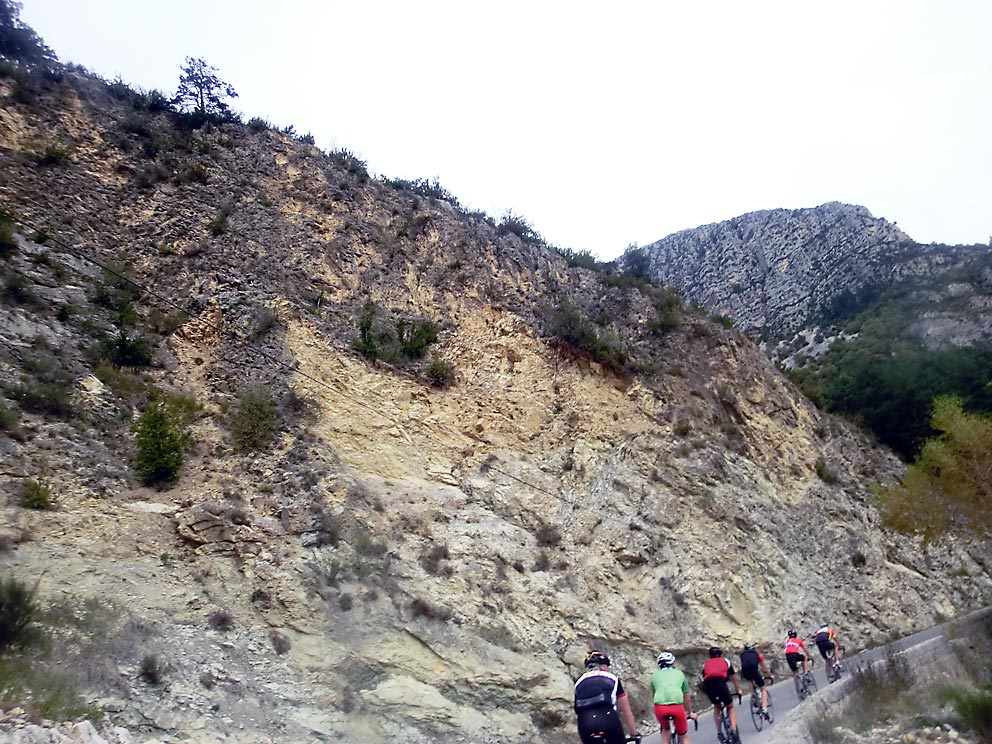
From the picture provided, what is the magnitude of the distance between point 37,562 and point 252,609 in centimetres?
276

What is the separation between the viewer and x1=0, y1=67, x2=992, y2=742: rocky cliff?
923 cm

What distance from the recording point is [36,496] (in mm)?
9578

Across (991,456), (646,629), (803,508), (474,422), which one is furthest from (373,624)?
(991,456)

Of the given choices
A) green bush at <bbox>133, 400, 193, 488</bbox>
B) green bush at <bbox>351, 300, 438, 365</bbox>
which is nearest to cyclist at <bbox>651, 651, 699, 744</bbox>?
green bush at <bbox>133, 400, 193, 488</bbox>

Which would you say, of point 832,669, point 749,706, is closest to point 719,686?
point 749,706

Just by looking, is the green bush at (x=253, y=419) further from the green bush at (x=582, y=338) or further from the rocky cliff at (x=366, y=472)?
the green bush at (x=582, y=338)

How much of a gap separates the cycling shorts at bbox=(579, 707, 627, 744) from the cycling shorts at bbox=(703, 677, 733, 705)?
333cm

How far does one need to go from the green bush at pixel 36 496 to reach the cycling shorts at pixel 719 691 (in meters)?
9.29

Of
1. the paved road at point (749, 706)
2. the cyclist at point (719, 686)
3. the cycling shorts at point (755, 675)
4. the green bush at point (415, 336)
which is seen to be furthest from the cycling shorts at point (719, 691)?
the green bush at point (415, 336)

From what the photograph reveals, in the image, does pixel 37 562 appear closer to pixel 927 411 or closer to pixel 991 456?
pixel 991 456

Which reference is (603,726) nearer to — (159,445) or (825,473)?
(159,445)

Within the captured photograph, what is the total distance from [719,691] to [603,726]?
356 centimetres

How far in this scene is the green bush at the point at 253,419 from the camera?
1255cm

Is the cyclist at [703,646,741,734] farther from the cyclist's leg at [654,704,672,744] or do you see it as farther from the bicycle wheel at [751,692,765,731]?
the cyclist's leg at [654,704,672,744]
